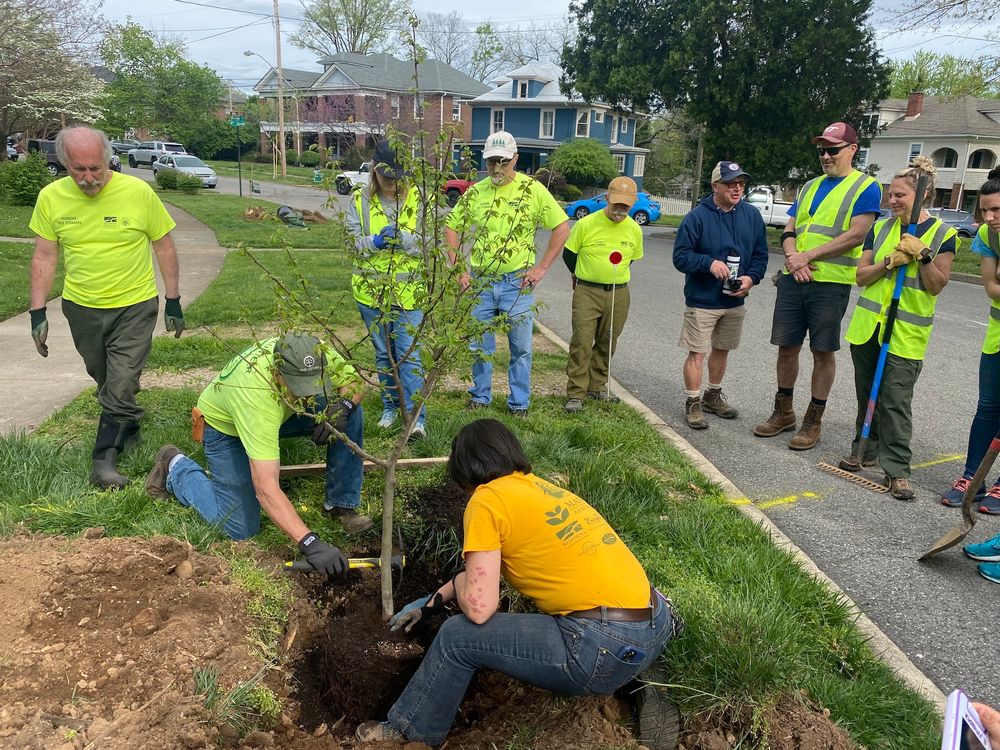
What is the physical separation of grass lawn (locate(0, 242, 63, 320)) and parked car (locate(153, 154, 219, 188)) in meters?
21.2

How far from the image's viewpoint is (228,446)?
354 cm

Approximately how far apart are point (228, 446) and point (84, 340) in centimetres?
140

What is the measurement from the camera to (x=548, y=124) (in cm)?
4612

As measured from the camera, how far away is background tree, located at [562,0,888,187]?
830 inches

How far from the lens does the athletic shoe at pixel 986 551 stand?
3.74m

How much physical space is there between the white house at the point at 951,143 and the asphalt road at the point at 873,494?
38.6 meters

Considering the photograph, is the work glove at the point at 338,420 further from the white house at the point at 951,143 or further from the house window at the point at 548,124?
the house window at the point at 548,124

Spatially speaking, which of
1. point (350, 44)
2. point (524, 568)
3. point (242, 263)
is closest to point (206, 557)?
point (524, 568)

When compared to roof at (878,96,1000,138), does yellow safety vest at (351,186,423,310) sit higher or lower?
lower

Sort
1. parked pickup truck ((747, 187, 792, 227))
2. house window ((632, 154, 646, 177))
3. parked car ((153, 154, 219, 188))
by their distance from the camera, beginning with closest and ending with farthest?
parked pickup truck ((747, 187, 792, 227)) < parked car ((153, 154, 219, 188)) < house window ((632, 154, 646, 177))

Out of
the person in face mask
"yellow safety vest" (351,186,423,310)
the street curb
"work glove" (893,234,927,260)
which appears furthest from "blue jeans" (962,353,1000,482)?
"yellow safety vest" (351,186,423,310)

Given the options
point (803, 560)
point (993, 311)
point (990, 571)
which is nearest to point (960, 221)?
point (993, 311)

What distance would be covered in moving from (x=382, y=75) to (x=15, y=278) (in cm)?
4997

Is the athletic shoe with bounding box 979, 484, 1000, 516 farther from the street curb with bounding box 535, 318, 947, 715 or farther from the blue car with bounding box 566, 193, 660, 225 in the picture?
the blue car with bounding box 566, 193, 660, 225
